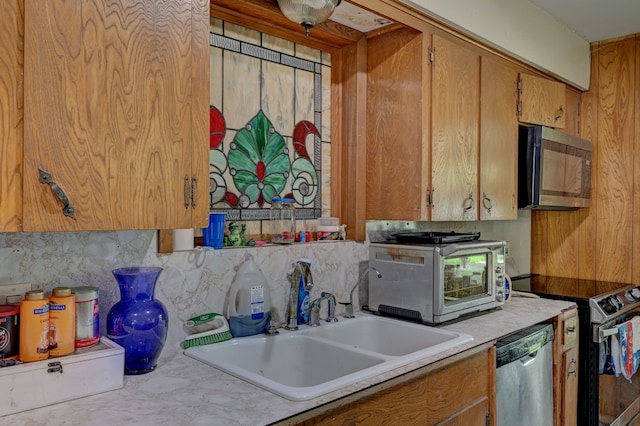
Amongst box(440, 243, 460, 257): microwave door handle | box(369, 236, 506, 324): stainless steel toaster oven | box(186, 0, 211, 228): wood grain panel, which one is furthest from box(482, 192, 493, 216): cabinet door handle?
box(186, 0, 211, 228): wood grain panel

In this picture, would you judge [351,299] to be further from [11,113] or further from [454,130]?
[11,113]

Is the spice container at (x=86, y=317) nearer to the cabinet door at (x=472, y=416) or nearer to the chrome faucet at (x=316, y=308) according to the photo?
the chrome faucet at (x=316, y=308)

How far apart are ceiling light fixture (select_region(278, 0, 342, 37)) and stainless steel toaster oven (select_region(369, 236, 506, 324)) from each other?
3.36 ft

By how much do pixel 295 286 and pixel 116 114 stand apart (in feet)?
3.41

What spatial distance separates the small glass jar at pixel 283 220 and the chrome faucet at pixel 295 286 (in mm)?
148

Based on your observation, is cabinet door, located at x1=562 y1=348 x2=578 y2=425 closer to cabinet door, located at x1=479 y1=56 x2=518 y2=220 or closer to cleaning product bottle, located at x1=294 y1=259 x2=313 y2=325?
cabinet door, located at x1=479 y1=56 x2=518 y2=220

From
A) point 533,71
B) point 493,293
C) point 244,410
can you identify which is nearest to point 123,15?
point 244,410

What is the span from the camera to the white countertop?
1097mm

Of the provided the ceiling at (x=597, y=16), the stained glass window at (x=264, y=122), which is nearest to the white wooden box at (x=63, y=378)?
the stained glass window at (x=264, y=122)

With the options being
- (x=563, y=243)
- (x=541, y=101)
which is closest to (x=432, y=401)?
(x=541, y=101)

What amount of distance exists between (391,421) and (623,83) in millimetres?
2979

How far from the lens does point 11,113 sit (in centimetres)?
99

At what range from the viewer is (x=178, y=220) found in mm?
1254

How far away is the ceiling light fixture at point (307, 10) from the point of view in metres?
1.76
